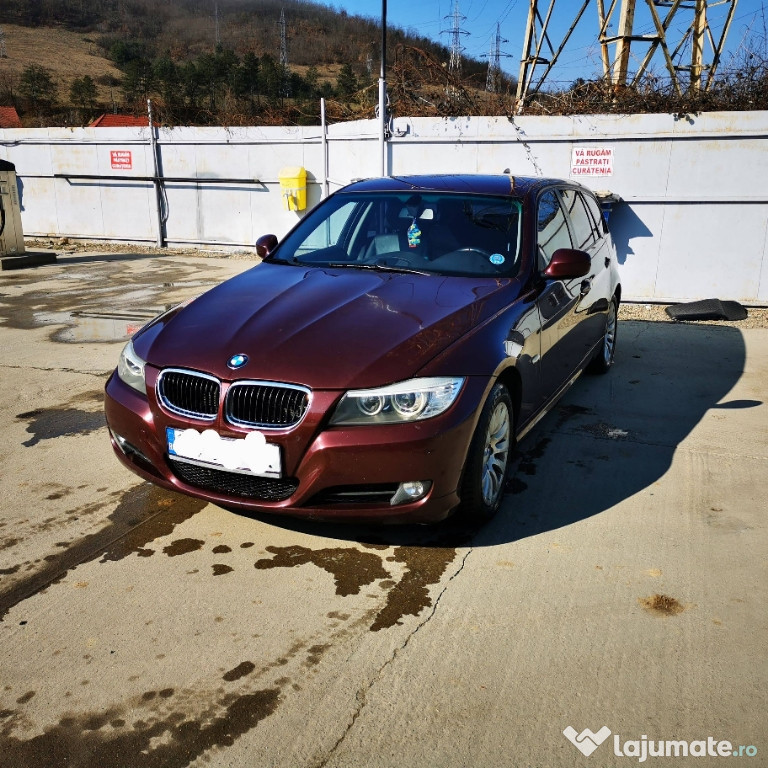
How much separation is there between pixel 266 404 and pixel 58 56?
80.2 meters

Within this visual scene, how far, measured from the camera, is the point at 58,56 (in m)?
69.5

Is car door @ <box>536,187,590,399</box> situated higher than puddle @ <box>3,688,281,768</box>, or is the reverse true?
car door @ <box>536,187,590,399</box>

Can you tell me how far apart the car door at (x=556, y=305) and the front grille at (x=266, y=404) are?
1644 millimetres

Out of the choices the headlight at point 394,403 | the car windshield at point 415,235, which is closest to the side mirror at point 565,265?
the car windshield at point 415,235

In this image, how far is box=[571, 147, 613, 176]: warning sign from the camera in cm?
903

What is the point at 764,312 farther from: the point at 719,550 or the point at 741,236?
the point at 719,550

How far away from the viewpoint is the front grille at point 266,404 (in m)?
2.85

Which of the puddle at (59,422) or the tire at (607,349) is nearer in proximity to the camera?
the puddle at (59,422)

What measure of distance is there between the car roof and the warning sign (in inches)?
183

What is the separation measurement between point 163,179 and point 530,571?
12523 mm

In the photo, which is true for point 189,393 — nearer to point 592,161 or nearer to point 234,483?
point 234,483

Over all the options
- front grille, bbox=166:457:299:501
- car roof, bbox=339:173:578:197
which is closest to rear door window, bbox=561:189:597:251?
car roof, bbox=339:173:578:197

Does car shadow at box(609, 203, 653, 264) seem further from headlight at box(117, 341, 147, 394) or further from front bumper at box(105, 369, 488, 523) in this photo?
headlight at box(117, 341, 147, 394)

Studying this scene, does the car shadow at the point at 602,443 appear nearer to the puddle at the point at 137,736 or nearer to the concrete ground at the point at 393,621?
the concrete ground at the point at 393,621
